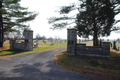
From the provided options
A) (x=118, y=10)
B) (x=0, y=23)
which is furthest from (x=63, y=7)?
(x=0, y=23)

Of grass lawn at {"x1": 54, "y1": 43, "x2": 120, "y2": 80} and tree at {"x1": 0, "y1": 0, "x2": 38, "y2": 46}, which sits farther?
tree at {"x1": 0, "y1": 0, "x2": 38, "y2": 46}

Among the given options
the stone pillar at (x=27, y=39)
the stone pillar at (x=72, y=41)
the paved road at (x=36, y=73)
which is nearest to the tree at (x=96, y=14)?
the stone pillar at (x=72, y=41)

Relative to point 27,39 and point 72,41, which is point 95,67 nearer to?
point 72,41

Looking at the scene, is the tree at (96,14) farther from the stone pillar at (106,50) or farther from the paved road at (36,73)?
the paved road at (36,73)

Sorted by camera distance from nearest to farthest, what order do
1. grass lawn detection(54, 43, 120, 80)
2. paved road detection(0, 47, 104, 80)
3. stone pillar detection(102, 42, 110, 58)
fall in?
1. paved road detection(0, 47, 104, 80)
2. grass lawn detection(54, 43, 120, 80)
3. stone pillar detection(102, 42, 110, 58)

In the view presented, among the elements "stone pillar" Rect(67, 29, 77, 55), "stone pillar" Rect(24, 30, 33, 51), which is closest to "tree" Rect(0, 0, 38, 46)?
"stone pillar" Rect(24, 30, 33, 51)

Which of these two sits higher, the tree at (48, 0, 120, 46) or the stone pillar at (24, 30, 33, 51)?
the tree at (48, 0, 120, 46)

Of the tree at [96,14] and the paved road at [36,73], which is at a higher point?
the tree at [96,14]

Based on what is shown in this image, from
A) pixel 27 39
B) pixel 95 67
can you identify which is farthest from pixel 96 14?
pixel 27 39

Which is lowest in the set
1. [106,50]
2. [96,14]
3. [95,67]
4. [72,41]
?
[95,67]

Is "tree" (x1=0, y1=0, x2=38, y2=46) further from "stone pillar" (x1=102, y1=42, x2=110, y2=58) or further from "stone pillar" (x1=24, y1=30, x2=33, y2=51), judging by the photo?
"stone pillar" (x1=102, y1=42, x2=110, y2=58)

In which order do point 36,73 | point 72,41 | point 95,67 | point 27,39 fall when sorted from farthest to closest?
point 27,39 < point 72,41 < point 95,67 < point 36,73

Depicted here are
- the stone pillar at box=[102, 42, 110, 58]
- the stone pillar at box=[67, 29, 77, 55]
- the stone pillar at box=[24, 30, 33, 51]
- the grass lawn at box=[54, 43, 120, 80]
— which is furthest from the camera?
the stone pillar at box=[24, 30, 33, 51]

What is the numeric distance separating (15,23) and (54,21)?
7.59m
